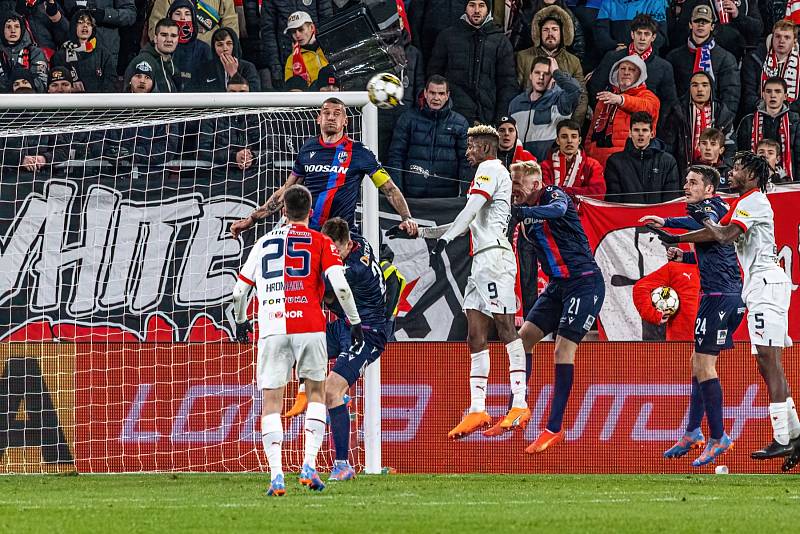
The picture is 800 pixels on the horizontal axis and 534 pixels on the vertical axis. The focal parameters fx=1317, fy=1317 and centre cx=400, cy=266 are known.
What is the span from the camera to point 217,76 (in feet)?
51.9

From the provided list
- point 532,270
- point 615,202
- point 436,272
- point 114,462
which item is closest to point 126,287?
point 114,462

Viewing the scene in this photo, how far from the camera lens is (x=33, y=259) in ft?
44.7

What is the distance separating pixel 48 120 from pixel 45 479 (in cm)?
422

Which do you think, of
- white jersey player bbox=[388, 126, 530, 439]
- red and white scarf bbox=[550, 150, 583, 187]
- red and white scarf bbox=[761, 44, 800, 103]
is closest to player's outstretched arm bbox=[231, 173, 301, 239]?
white jersey player bbox=[388, 126, 530, 439]

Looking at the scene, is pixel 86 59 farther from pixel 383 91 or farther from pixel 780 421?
pixel 780 421

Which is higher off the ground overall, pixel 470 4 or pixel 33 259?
pixel 470 4

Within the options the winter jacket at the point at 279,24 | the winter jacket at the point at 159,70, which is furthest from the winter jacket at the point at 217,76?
the winter jacket at the point at 279,24

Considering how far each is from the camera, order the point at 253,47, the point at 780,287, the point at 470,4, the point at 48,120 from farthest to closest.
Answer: the point at 253,47 < the point at 470,4 < the point at 48,120 < the point at 780,287

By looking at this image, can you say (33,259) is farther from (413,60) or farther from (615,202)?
(615,202)

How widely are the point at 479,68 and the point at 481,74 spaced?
0.08 meters

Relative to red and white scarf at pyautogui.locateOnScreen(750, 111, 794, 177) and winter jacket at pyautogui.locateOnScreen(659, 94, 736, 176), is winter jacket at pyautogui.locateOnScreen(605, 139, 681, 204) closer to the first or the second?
winter jacket at pyautogui.locateOnScreen(659, 94, 736, 176)

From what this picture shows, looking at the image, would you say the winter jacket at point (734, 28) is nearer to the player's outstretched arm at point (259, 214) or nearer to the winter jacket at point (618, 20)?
the winter jacket at point (618, 20)

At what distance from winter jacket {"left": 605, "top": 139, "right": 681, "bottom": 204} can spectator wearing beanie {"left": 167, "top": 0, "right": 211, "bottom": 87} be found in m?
5.04

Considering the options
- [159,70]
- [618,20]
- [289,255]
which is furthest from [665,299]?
[159,70]
